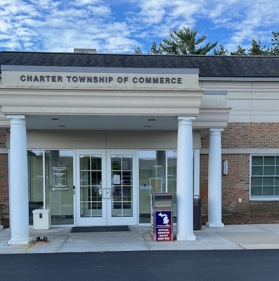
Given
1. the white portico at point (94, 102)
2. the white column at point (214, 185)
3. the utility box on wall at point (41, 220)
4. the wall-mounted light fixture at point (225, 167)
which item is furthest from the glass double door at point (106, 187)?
the wall-mounted light fixture at point (225, 167)

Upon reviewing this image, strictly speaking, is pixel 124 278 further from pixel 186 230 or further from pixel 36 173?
pixel 36 173

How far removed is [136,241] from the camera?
9664mm

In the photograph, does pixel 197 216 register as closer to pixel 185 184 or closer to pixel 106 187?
pixel 185 184

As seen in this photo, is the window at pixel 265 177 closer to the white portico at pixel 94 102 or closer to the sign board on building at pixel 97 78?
the white portico at pixel 94 102

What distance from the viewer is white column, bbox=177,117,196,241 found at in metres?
9.53

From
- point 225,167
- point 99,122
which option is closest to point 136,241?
point 99,122

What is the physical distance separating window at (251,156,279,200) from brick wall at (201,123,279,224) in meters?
0.29

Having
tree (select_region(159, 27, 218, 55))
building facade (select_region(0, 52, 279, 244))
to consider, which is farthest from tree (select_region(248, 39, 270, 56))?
building facade (select_region(0, 52, 279, 244))

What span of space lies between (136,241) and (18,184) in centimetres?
351

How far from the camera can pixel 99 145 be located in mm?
12367

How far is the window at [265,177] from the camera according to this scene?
549 inches

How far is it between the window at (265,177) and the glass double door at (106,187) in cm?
493

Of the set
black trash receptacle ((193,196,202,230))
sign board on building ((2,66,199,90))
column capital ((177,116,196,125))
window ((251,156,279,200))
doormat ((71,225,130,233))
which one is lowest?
doormat ((71,225,130,233))

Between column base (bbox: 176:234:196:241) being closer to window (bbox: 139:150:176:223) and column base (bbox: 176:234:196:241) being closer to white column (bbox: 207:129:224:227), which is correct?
white column (bbox: 207:129:224:227)
